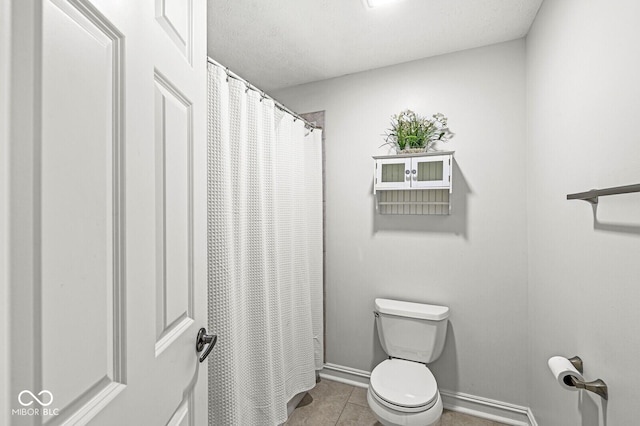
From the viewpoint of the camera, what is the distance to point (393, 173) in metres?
2.01

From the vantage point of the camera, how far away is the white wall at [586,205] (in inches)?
33.0

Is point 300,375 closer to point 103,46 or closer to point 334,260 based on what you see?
point 334,260

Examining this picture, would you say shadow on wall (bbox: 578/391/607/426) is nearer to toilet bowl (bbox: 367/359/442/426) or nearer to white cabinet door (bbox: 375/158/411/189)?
toilet bowl (bbox: 367/359/442/426)

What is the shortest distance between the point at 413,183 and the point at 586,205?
3.05 feet

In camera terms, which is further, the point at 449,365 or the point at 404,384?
the point at 449,365

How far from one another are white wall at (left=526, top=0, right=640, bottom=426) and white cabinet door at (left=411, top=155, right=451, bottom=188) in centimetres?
46

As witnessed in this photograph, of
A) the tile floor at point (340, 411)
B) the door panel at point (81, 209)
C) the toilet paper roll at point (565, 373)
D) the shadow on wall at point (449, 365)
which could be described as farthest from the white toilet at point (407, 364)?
the door panel at point (81, 209)

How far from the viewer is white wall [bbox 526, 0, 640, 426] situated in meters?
0.84

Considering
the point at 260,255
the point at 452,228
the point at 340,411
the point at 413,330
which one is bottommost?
the point at 340,411

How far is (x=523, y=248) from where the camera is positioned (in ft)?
5.91

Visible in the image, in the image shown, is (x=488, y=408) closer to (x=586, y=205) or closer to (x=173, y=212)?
(x=586, y=205)

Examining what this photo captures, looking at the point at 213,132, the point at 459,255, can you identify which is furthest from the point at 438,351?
the point at 213,132

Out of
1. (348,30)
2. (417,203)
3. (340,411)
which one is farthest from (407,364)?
(348,30)

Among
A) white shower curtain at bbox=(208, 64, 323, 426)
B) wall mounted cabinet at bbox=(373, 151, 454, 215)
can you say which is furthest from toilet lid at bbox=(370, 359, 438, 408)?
wall mounted cabinet at bbox=(373, 151, 454, 215)
